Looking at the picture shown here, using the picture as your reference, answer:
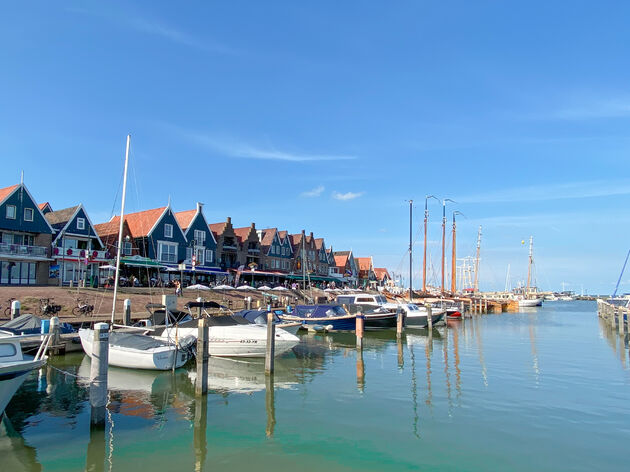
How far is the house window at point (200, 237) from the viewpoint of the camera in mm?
63688

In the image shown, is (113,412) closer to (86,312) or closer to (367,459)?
(367,459)

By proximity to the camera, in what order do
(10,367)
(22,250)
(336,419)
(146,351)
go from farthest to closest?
(22,250) < (146,351) < (336,419) < (10,367)

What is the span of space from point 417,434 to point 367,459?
7.88ft

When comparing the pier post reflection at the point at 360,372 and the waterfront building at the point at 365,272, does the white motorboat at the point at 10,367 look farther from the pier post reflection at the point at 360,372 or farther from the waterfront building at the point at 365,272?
the waterfront building at the point at 365,272

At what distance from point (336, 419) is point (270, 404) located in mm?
2824

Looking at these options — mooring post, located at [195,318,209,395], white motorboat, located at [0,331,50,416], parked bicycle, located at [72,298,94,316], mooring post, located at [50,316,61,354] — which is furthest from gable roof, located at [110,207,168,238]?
white motorboat, located at [0,331,50,416]

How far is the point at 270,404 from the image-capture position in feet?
53.5

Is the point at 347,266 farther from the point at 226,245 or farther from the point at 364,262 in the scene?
the point at 226,245

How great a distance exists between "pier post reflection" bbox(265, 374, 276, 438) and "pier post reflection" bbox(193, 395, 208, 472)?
185 cm

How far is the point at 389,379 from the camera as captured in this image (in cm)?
2048

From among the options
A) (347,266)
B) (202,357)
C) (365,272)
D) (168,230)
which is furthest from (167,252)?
(365,272)

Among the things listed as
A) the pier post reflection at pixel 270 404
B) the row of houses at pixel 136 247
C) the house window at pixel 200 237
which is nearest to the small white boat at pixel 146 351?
the pier post reflection at pixel 270 404

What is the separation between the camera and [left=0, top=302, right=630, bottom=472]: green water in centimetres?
1159

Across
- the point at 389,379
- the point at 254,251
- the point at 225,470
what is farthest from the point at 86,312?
the point at 254,251
